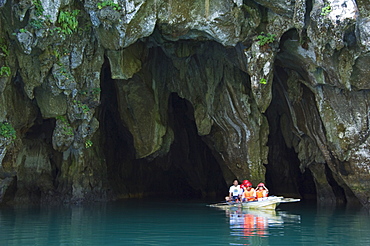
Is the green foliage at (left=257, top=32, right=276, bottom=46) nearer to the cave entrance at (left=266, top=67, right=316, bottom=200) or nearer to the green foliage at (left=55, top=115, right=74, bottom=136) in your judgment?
the green foliage at (left=55, top=115, right=74, bottom=136)

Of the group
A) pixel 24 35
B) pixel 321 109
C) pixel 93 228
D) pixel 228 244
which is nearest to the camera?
pixel 228 244

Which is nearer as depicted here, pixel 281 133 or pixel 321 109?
pixel 321 109

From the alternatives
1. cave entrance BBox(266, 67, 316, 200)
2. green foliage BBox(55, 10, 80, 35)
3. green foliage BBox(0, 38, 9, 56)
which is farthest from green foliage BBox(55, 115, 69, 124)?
cave entrance BBox(266, 67, 316, 200)

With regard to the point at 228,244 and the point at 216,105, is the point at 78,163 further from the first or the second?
the point at 228,244

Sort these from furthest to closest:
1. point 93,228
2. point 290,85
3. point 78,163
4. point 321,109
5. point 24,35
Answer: point 78,163 → point 290,85 → point 321,109 → point 24,35 → point 93,228

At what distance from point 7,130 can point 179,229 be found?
9.30m

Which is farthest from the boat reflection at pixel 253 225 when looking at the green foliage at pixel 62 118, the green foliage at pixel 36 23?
the green foliage at pixel 36 23

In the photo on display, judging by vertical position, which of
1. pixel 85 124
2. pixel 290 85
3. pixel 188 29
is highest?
pixel 188 29

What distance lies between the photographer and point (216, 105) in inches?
960

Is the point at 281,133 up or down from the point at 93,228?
up

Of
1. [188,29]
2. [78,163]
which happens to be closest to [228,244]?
Result: [188,29]

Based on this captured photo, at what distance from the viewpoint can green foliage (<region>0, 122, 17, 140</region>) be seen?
19.4 meters

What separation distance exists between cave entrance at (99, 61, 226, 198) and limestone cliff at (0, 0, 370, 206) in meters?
0.61

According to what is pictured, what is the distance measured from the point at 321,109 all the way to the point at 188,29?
22.5 ft
